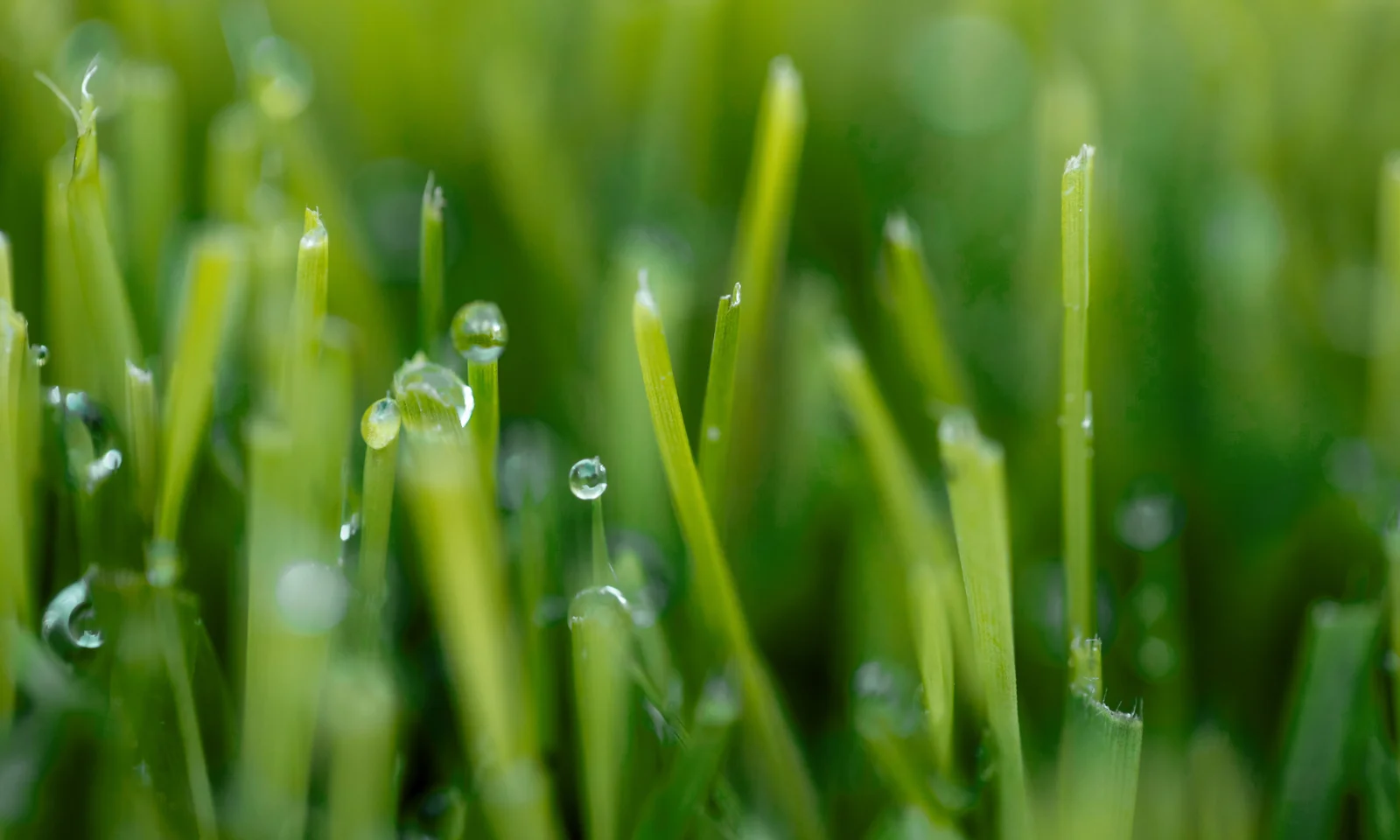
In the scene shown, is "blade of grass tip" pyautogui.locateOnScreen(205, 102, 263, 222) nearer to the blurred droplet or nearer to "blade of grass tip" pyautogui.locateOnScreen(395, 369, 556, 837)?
"blade of grass tip" pyautogui.locateOnScreen(395, 369, 556, 837)

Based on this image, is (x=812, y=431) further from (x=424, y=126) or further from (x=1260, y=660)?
(x=424, y=126)

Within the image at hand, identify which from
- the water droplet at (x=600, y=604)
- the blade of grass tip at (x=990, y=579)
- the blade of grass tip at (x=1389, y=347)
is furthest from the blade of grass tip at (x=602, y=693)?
the blade of grass tip at (x=1389, y=347)

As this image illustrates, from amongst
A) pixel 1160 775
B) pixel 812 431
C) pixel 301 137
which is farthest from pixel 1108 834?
pixel 301 137

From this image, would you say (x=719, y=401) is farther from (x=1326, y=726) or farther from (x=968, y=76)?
(x=968, y=76)

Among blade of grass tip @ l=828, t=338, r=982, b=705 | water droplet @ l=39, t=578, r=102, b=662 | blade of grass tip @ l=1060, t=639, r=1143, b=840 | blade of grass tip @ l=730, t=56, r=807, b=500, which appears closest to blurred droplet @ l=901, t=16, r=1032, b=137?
blade of grass tip @ l=730, t=56, r=807, b=500

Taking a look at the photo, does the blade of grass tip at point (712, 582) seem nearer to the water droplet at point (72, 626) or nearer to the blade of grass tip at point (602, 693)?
the blade of grass tip at point (602, 693)
